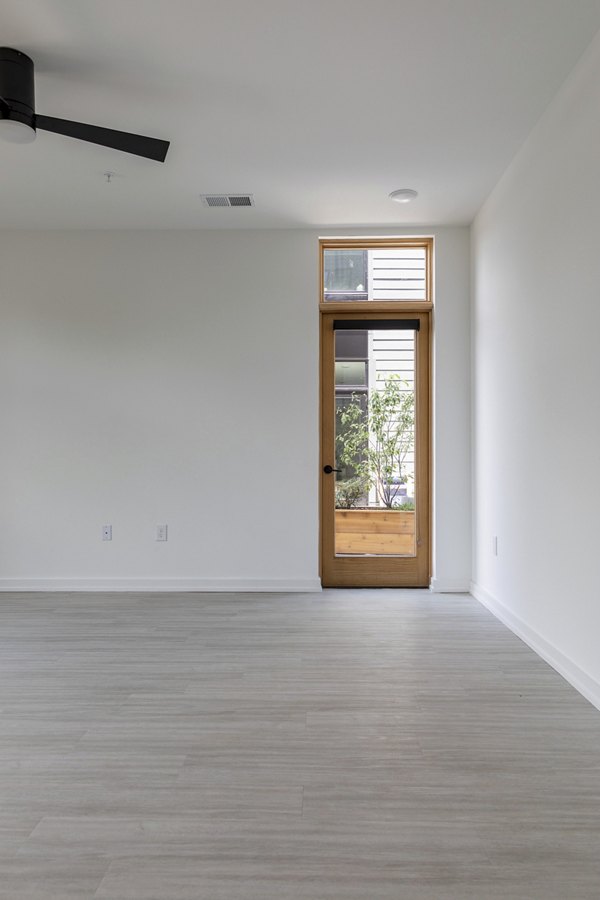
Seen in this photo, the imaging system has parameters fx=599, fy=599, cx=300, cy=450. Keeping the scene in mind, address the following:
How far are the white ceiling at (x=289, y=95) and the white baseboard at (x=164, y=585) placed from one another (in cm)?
272

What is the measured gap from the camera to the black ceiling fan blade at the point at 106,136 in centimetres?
248

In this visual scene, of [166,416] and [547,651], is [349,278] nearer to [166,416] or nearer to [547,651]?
[166,416]

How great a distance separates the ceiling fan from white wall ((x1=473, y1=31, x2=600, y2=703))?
1.85 m

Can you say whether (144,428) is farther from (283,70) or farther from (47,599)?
(283,70)

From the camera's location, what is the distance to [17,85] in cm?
249

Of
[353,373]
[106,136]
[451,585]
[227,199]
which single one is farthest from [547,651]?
[227,199]

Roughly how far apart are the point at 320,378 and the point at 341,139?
182 centimetres

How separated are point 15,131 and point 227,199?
177 cm

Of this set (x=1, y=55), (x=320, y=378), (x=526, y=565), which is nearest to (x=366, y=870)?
(x=526, y=565)

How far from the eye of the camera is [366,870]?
4.96 feet

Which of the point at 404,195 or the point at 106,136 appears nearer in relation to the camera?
the point at 106,136

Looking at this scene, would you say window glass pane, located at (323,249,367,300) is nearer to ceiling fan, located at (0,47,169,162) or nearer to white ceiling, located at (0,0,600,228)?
white ceiling, located at (0,0,600,228)

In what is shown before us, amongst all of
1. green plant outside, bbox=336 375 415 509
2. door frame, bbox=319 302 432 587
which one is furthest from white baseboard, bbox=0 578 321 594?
green plant outside, bbox=336 375 415 509

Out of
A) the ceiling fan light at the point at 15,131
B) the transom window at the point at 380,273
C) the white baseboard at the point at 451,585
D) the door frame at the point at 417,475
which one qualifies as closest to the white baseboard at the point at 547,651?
the white baseboard at the point at 451,585
